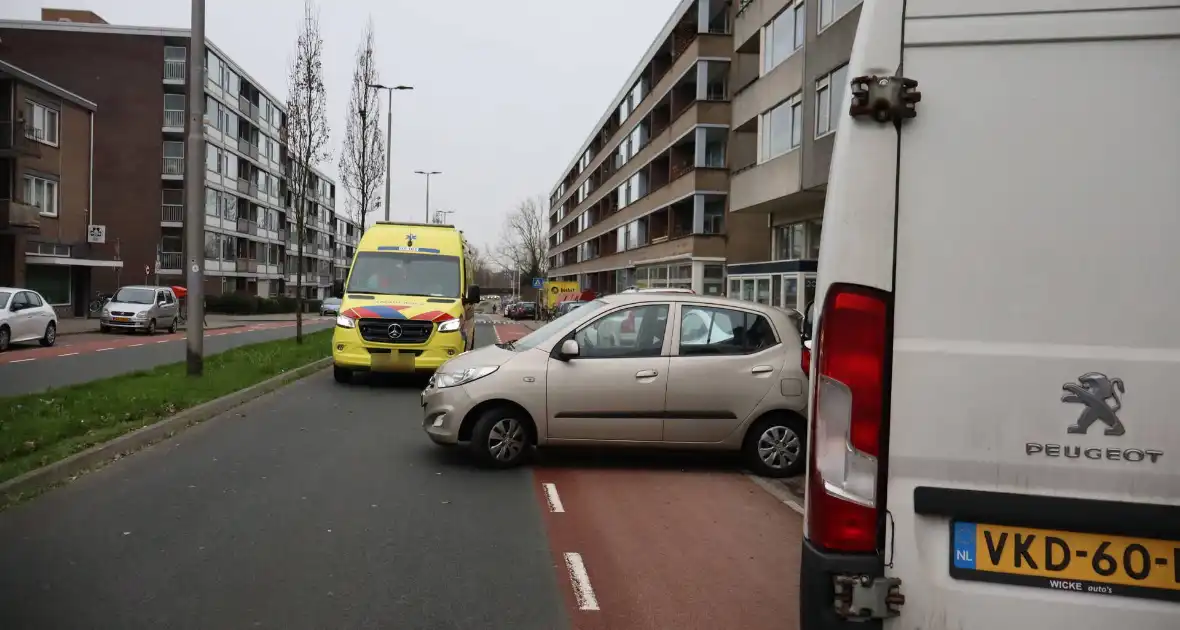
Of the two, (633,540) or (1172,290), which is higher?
(1172,290)

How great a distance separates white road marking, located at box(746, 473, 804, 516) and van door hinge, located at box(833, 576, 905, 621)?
188 inches

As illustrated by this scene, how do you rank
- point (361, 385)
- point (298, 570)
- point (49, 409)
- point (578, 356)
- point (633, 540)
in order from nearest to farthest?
point (298, 570), point (633, 540), point (578, 356), point (49, 409), point (361, 385)

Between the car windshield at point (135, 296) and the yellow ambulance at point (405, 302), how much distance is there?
18.2 metres

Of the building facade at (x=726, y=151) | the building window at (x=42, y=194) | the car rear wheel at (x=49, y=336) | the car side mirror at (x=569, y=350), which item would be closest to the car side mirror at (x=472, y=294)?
the building facade at (x=726, y=151)

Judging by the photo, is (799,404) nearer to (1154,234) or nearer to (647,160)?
(1154,234)

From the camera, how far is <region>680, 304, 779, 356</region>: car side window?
27.9 ft

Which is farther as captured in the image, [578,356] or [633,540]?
[578,356]

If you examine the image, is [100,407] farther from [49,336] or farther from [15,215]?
[15,215]

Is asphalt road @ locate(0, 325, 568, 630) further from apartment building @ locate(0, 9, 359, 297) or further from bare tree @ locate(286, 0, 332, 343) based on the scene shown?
apartment building @ locate(0, 9, 359, 297)

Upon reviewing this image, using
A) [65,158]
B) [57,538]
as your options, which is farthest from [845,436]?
[65,158]

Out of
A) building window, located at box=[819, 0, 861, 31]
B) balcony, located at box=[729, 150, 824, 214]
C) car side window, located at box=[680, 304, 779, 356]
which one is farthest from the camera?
balcony, located at box=[729, 150, 824, 214]

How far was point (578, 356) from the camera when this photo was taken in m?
8.36

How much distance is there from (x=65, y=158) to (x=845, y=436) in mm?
44543

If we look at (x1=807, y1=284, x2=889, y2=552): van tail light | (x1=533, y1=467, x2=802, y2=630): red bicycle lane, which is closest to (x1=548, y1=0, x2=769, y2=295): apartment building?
(x1=533, y1=467, x2=802, y2=630): red bicycle lane
